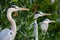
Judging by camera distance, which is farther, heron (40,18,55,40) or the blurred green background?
heron (40,18,55,40)

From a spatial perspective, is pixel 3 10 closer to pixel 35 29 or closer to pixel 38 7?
pixel 35 29

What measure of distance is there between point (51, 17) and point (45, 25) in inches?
31.1

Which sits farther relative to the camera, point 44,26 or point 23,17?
point 44,26

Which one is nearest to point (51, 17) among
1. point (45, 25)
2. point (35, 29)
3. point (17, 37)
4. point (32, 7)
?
point (45, 25)

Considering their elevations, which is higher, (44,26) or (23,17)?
(23,17)

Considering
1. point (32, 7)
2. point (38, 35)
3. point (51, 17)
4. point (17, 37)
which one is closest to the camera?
point (17, 37)

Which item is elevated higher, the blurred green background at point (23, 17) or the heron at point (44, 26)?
the blurred green background at point (23, 17)

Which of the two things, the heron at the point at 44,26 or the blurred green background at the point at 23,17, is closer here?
the blurred green background at the point at 23,17

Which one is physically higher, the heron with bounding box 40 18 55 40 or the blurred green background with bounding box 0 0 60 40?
the blurred green background with bounding box 0 0 60 40

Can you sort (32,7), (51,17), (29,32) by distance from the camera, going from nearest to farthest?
(29,32) < (32,7) < (51,17)

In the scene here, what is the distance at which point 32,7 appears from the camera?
250 inches

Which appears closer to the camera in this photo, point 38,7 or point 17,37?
point 17,37

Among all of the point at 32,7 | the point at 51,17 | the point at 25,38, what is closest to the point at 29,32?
the point at 25,38

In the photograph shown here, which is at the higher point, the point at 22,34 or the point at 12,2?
the point at 12,2
